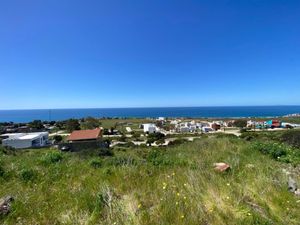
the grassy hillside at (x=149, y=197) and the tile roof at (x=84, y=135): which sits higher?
the grassy hillside at (x=149, y=197)

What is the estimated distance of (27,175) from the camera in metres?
4.93

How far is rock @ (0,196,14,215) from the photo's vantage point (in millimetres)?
3207

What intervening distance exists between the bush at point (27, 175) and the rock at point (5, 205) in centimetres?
132

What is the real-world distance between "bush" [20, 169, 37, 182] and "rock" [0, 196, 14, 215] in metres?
1.32

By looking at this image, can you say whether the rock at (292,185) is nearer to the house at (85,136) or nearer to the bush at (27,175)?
the bush at (27,175)

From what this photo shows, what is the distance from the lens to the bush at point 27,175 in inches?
190

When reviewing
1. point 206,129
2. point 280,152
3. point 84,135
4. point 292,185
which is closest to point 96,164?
point 292,185

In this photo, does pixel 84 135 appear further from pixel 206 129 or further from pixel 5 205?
pixel 5 205

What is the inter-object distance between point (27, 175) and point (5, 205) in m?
1.71

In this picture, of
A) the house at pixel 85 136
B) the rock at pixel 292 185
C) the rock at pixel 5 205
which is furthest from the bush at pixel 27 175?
the house at pixel 85 136

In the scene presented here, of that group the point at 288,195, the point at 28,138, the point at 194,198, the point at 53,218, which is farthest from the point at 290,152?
the point at 28,138

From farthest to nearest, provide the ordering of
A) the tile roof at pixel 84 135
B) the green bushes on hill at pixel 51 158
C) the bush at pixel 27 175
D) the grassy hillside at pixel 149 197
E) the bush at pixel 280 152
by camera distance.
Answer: the tile roof at pixel 84 135, the green bushes on hill at pixel 51 158, the bush at pixel 280 152, the bush at pixel 27 175, the grassy hillside at pixel 149 197

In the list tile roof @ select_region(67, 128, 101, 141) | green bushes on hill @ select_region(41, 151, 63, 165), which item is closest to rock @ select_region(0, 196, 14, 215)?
green bushes on hill @ select_region(41, 151, 63, 165)

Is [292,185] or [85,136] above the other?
[292,185]
